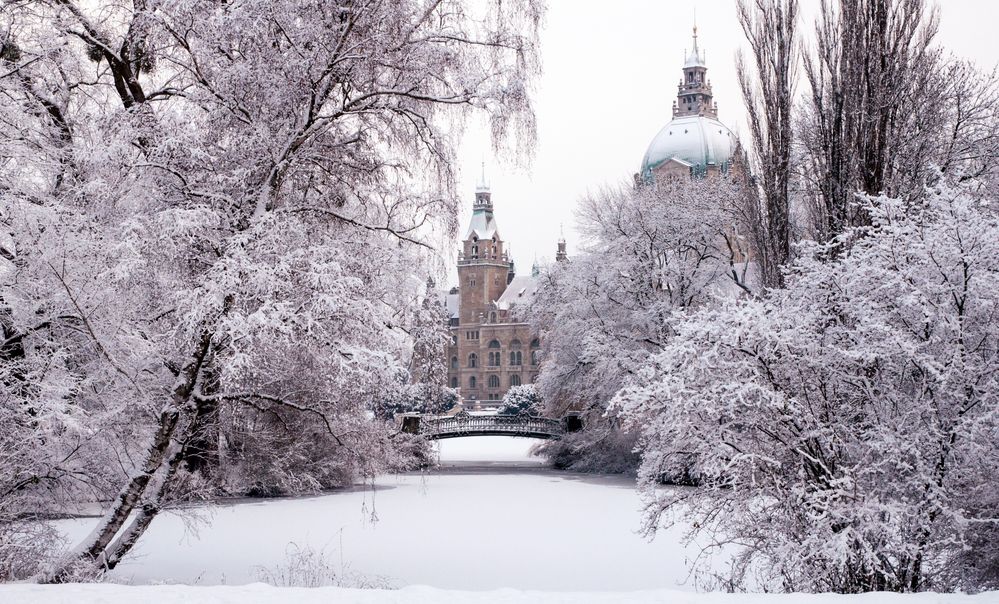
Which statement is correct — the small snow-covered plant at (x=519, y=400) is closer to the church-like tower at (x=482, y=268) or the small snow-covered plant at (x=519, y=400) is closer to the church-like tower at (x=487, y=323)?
the church-like tower at (x=487, y=323)

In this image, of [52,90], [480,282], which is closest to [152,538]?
[52,90]

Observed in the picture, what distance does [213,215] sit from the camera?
853 centimetres

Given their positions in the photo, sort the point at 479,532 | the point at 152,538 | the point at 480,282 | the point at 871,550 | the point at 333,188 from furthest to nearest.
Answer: the point at 480,282
the point at 479,532
the point at 152,538
the point at 333,188
the point at 871,550

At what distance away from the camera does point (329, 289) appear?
27.6ft

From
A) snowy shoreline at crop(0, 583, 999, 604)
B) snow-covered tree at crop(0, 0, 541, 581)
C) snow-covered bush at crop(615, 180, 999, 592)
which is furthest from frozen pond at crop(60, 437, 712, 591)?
snow-covered bush at crop(615, 180, 999, 592)

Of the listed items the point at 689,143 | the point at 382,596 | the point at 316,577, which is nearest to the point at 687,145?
the point at 689,143

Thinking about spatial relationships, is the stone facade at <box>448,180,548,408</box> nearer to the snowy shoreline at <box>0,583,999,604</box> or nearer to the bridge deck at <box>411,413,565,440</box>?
the bridge deck at <box>411,413,565,440</box>

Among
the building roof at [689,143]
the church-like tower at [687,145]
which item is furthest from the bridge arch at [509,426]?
the building roof at [689,143]

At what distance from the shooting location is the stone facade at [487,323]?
291 ft

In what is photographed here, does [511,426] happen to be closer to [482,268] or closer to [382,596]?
[382,596]

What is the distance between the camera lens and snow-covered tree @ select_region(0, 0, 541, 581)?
27.7 ft

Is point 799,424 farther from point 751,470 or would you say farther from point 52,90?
point 52,90

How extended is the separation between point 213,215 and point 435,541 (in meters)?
8.14

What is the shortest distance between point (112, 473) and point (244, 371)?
2.50 metres
